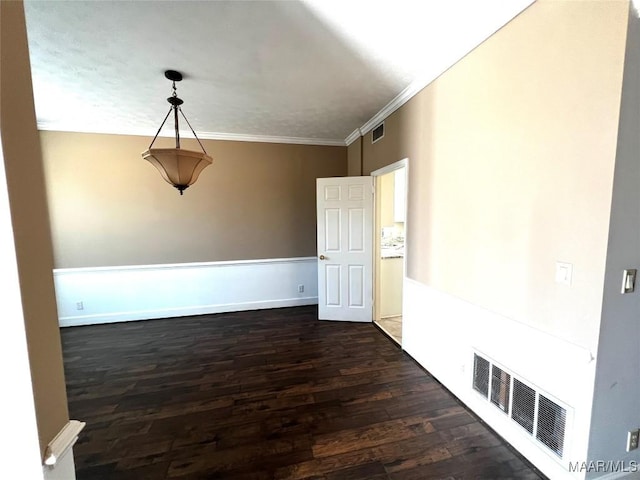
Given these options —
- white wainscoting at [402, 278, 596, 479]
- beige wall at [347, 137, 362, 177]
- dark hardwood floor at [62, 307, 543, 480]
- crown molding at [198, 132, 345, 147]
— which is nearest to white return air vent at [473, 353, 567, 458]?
white wainscoting at [402, 278, 596, 479]

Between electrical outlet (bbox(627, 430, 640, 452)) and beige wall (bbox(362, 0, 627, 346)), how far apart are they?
2.06 ft

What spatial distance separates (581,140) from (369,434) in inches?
81.8

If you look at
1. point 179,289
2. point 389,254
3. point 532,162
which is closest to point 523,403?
point 532,162

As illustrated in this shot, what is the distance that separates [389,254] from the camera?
3.93 m

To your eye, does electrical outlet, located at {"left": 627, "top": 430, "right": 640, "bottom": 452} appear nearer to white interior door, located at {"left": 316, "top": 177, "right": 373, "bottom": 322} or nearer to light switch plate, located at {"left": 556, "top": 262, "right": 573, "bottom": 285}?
light switch plate, located at {"left": 556, "top": 262, "right": 573, "bottom": 285}

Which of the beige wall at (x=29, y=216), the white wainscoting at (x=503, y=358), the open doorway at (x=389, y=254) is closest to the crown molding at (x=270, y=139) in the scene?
the open doorway at (x=389, y=254)

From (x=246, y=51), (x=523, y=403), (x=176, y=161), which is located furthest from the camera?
(x=176, y=161)

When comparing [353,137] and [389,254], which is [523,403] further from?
[353,137]

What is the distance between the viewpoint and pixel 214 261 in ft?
13.6

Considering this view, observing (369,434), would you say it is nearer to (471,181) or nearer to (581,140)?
(471,181)

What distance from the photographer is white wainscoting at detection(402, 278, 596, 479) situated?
54.1 inches

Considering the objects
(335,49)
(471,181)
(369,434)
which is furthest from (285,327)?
(335,49)

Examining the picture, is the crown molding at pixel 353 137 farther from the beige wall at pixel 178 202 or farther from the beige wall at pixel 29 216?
the beige wall at pixel 29 216

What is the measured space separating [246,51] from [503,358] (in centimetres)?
278
